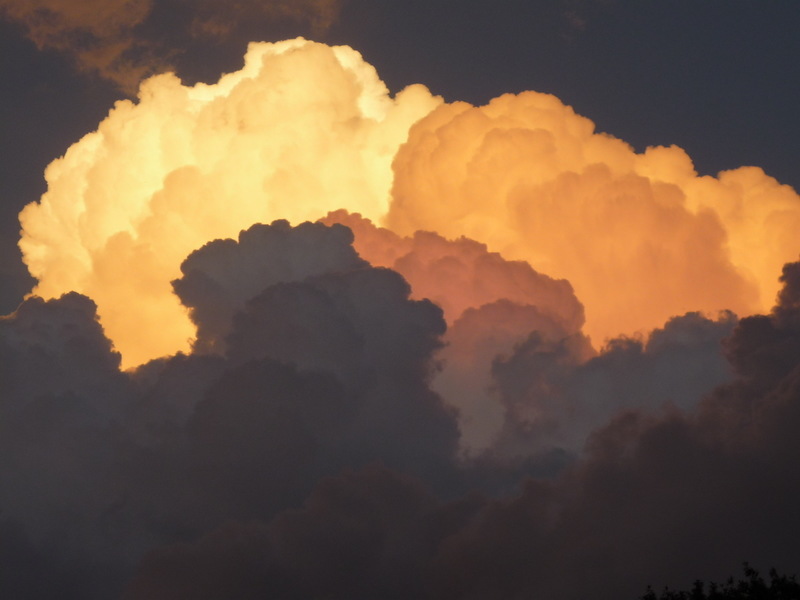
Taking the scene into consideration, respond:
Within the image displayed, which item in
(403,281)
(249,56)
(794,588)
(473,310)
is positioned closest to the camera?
(794,588)

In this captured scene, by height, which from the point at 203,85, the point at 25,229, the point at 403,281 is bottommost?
the point at 403,281

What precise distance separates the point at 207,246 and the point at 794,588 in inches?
2547

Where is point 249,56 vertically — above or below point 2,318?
above

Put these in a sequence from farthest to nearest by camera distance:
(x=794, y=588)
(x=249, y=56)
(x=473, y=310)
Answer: (x=249, y=56), (x=473, y=310), (x=794, y=588)

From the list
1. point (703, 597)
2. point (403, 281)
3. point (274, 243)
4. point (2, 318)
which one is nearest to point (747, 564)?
point (703, 597)

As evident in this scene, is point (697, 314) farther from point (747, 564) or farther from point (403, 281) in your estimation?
point (747, 564)

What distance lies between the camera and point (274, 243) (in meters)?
158

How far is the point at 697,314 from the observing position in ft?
540

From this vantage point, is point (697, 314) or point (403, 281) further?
point (697, 314)

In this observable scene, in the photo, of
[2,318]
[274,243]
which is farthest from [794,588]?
[2,318]

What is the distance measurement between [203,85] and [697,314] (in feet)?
200

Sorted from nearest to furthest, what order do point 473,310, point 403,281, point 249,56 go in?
point 403,281, point 473,310, point 249,56

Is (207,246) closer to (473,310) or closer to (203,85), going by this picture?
(473,310)

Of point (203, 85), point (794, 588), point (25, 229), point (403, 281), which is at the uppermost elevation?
point (203, 85)
